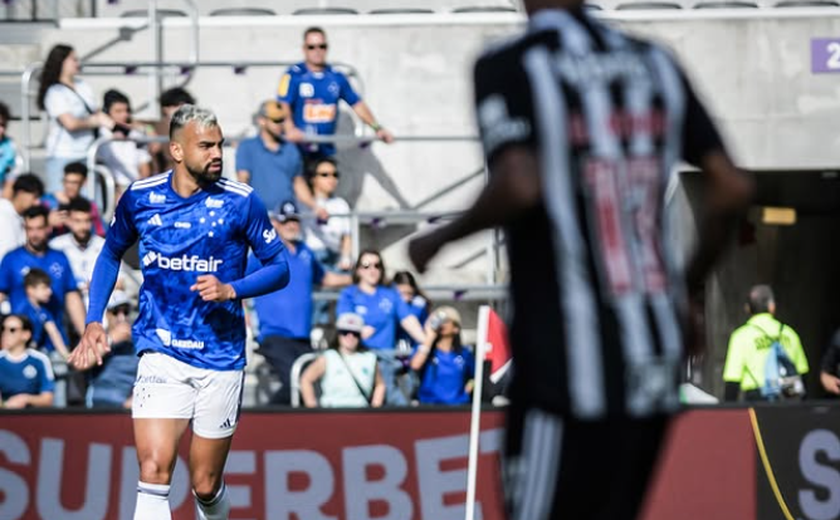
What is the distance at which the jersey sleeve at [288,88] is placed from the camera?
15.3 metres

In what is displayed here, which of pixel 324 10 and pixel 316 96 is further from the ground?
pixel 324 10

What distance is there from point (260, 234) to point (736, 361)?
711 cm

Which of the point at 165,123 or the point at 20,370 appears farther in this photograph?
the point at 165,123

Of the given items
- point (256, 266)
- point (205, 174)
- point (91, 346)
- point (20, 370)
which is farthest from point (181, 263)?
point (20, 370)

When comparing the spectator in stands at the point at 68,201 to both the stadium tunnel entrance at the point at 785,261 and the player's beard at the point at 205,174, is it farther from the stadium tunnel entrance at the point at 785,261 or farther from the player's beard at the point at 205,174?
the stadium tunnel entrance at the point at 785,261

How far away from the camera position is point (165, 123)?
1497cm

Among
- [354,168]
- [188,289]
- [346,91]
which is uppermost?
[346,91]

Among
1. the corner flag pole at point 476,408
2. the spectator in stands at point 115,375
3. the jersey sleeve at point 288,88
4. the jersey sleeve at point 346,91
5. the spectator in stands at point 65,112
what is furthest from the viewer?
the jersey sleeve at point 346,91

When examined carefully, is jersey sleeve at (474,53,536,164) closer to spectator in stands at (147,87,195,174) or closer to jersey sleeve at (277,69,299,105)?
spectator in stands at (147,87,195,174)

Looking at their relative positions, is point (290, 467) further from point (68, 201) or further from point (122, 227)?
point (68, 201)

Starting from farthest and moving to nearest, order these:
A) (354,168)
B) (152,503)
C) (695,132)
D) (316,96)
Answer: (354,168)
(316,96)
(152,503)
(695,132)

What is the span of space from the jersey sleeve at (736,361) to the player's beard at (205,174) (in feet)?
23.8

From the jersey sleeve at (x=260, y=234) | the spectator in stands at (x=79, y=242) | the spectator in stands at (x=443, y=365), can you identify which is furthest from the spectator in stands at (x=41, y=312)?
the jersey sleeve at (x=260, y=234)

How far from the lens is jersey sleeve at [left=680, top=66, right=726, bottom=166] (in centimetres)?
434
